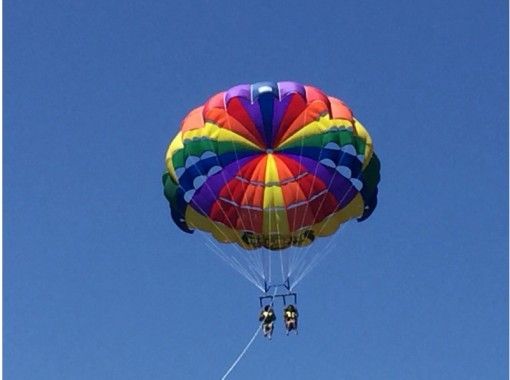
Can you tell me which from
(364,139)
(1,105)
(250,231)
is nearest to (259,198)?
(250,231)

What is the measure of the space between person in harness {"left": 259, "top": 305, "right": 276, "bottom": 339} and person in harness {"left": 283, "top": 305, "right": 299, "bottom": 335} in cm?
29

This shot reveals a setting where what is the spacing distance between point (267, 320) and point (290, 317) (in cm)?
50

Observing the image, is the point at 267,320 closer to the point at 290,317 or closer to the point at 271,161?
the point at 290,317

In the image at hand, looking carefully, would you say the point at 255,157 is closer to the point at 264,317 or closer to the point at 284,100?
the point at 284,100

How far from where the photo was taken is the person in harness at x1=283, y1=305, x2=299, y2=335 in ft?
84.9

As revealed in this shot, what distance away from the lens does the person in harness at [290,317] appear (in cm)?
2589

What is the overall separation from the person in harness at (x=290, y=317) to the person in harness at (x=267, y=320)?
0.29 m

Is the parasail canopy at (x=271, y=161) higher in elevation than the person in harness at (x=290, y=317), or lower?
higher

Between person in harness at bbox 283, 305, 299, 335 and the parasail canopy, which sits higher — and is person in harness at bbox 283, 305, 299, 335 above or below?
below

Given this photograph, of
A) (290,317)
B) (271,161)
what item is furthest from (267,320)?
(271,161)

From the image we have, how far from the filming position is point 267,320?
26.0m

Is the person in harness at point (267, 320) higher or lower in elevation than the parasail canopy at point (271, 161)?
lower

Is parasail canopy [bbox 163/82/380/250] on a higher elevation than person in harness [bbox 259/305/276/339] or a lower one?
higher

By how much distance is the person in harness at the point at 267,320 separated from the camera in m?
26.0
